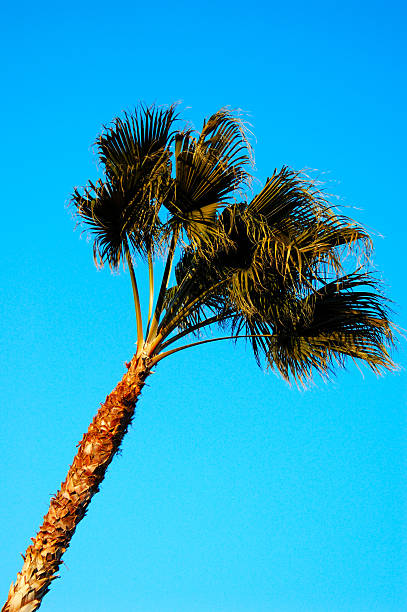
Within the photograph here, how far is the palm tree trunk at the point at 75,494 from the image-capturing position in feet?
22.1

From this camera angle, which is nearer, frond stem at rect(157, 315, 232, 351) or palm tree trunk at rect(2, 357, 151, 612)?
palm tree trunk at rect(2, 357, 151, 612)

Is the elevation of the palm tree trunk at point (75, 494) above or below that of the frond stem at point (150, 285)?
below

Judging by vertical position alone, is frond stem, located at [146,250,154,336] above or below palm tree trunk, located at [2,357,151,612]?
above

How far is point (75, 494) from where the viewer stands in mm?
7078

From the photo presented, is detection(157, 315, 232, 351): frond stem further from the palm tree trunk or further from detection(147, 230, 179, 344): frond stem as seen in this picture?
the palm tree trunk

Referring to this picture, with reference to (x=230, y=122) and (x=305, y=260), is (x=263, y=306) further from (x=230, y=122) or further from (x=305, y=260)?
(x=230, y=122)

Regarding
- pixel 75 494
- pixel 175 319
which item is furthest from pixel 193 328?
pixel 75 494

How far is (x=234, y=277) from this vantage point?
799 centimetres

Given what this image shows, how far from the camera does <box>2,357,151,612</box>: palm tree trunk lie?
6746mm

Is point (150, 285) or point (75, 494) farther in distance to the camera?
point (150, 285)

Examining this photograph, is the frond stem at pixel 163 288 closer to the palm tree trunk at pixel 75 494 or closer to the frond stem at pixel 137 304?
the frond stem at pixel 137 304

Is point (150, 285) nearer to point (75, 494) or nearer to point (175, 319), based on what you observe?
point (175, 319)

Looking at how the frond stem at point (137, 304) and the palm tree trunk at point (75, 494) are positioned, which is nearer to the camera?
the palm tree trunk at point (75, 494)

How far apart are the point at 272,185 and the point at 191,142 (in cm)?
105
